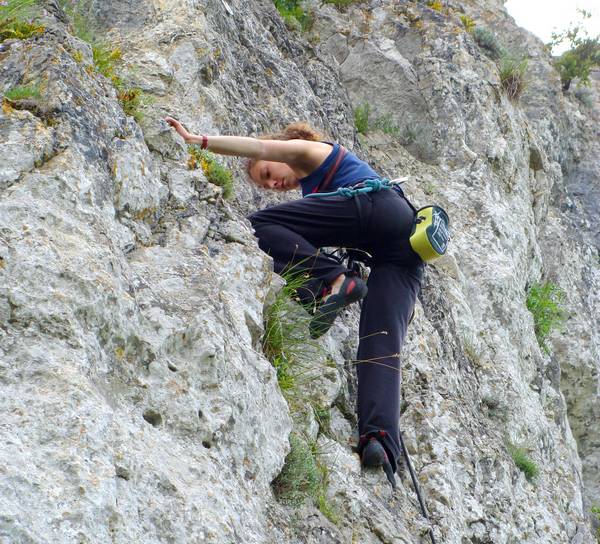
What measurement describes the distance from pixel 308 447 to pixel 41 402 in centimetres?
197

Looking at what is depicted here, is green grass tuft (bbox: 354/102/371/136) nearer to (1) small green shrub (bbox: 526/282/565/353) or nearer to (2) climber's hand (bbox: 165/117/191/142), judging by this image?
(1) small green shrub (bbox: 526/282/565/353)

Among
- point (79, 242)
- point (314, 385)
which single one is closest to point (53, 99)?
point (79, 242)

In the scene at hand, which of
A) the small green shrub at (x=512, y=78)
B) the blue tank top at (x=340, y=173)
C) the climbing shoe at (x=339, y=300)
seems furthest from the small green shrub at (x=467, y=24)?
the climbing shoe at (x=339, y=300)

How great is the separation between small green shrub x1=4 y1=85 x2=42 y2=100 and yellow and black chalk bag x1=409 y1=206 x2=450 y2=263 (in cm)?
245

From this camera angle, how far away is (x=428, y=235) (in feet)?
16.2

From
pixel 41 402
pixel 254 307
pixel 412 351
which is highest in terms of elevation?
pixel 41 402

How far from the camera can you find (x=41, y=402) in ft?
8.48

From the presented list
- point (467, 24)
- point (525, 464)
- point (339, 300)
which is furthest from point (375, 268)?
point (467, 24)

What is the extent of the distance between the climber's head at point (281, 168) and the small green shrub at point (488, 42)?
7451mm

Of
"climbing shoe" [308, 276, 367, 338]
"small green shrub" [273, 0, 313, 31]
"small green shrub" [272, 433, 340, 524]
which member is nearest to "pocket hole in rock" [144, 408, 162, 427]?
"small green shrub" [272, 433, 340, 524]

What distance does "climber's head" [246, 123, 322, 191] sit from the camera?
5328 mm

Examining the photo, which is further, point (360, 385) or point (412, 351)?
point (412, 351)

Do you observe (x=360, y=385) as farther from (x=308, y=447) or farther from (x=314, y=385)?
(x=308, y=447)

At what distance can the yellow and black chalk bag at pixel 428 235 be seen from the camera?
4941 millimetres
